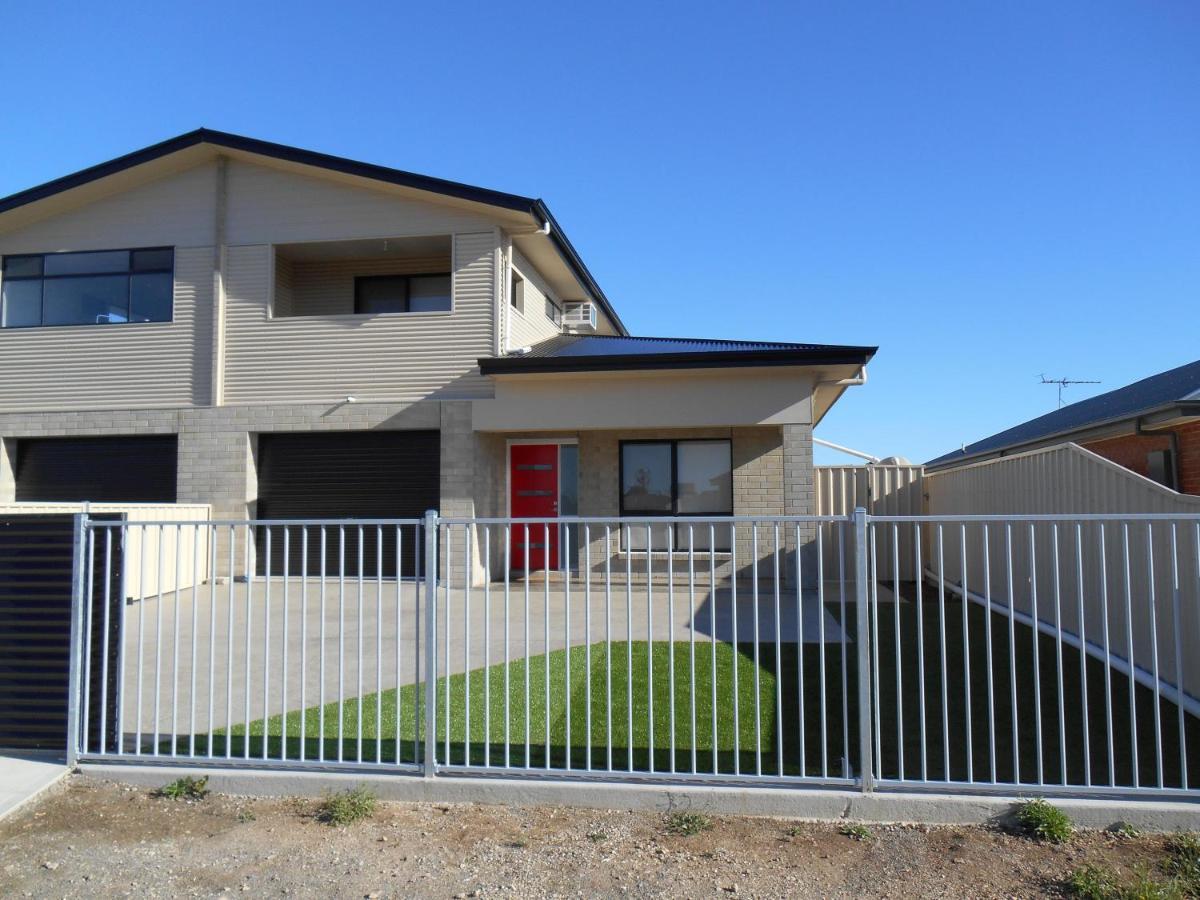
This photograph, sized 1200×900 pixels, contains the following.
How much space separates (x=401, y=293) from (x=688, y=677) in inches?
431

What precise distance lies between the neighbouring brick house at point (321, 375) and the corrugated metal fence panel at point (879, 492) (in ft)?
6.34

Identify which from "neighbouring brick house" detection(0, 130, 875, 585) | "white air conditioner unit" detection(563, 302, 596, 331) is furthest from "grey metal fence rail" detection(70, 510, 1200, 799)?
"white air conditioner unit" detection(563, 302, 596, 331)

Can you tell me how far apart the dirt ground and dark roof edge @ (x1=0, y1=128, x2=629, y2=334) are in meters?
11.2

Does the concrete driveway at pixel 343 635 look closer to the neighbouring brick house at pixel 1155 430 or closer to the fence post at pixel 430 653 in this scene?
the fence post at pixel 430 653

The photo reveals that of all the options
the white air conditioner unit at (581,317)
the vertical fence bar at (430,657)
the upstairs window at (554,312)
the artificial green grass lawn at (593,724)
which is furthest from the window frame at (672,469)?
the vertical fence bar at (430,657)

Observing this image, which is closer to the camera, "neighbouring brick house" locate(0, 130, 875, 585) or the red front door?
Result: "neighbouring brick house" locate(0, 130, 875, 585)

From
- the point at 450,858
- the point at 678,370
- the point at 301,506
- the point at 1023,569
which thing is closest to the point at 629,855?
the point at 450,858

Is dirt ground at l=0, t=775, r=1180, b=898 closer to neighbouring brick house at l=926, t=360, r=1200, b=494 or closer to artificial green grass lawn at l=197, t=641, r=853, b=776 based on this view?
artificial green grass lawn at l=197, t=641, r=853, b=776

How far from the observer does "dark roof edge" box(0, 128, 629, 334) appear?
1449cm

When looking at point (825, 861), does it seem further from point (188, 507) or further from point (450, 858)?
point (188, 507)

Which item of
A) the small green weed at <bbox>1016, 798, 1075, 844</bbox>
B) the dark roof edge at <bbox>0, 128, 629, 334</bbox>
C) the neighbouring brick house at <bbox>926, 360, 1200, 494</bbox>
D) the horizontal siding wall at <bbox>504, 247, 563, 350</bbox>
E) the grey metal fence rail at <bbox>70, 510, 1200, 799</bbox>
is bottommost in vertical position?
the small green weed at <bbox>1016, 798, 1075, 844</bbox>

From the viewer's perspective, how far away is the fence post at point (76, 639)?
5.59 meters

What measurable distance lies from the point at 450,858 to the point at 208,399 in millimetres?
12839

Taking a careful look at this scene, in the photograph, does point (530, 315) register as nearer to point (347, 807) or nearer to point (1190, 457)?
point (1190, 457)
